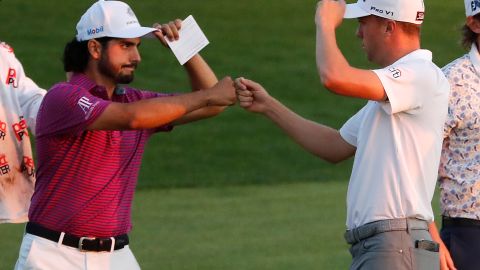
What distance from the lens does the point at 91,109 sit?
19.6ft

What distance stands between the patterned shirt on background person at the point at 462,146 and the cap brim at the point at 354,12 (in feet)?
3.28

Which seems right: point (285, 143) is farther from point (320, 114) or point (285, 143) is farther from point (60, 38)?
point (60, 38)

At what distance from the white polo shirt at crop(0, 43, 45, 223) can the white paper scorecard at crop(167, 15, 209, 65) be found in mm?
969

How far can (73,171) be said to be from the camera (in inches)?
242

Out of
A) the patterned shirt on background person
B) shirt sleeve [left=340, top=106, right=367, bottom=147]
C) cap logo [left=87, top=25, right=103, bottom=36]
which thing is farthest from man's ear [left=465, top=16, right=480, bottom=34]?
cap logo [left=87, top=25, right=103, bottom=36]

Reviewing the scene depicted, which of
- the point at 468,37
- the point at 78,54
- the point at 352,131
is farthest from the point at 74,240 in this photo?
the point at 468,37

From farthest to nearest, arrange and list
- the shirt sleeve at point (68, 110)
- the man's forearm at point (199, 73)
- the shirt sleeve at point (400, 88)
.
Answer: the man's forearm at point (199, 73) → the shirt sleeve at point (68, 110) → the shirt sleeve at point (400, 88)

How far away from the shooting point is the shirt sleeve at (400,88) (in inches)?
213

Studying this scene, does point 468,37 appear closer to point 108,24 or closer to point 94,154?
point 108,24

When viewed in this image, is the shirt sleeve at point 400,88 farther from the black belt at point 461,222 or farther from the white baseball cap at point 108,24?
the white baseball cap at point 108,24

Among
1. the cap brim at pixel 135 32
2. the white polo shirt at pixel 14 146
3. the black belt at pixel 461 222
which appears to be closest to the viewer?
the cap brim at pixel 135 32

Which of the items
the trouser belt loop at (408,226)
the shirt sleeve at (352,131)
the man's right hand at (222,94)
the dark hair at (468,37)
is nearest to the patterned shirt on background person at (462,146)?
the dark hair at (468,37)

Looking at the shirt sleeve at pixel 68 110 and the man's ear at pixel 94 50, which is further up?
the man's ear at pixel 94 50

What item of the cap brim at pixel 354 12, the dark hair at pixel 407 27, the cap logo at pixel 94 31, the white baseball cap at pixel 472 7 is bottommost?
the white baseball cap at pixel 472 7
